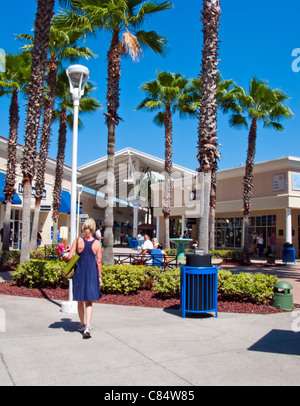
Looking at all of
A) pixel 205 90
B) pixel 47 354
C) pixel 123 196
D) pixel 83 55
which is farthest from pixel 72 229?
pixel 123 196

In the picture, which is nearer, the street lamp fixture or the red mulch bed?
the red mulch bed

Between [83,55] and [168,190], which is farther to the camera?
[168,190]

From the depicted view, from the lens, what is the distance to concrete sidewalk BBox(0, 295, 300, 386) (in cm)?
382

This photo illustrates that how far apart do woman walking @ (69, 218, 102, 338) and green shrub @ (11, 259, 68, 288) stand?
3747mm

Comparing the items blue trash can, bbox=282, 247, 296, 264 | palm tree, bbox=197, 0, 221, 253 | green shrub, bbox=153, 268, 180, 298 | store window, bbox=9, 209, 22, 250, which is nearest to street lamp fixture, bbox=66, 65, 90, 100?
palm tree, bbox=197, 0, 221, 253

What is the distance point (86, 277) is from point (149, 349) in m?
Result: 1.35

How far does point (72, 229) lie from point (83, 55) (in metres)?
12.3

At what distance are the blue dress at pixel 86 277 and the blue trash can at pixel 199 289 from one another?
1.86 m

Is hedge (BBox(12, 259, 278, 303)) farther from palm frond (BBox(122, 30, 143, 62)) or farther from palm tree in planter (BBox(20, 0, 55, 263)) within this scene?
palm frond (BBox(122, 30, 143, 62))

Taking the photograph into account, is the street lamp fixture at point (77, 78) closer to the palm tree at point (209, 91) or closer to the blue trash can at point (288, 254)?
the palm tree at point (209, 91)

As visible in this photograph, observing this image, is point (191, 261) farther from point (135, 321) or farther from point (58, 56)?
point (58, 56)

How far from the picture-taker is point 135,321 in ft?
21.1

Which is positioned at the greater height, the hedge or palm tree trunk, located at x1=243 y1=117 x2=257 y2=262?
palm tree trunk, located at x1=243 y1=117 x2=257 y2=262

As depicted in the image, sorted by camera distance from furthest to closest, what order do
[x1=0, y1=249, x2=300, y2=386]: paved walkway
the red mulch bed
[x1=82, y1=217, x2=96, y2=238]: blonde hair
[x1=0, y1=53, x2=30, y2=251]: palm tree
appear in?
[x1=0, y1=53, x2=30, y2=251]: palm tree → the red mulch bed → [x1=82, y1=217, x2=96, y2=238]: blonde hair → [x1=0, y1=249, x2=300, y2=386]: paved walkway
